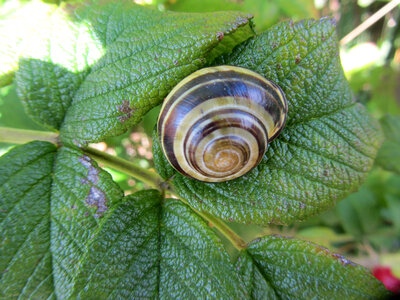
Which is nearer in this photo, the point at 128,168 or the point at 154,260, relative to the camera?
the point at 154,260

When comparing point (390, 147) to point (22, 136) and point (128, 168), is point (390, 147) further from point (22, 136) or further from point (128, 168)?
point (22, 136)

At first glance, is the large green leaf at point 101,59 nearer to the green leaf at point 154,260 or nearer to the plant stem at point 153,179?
the plant stem at point 153,179

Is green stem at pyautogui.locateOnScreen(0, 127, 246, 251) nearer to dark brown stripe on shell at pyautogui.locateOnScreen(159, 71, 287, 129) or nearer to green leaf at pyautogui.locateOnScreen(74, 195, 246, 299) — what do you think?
green leaf at pyautogui.locateOnScreen(74, 195, 246, 299)

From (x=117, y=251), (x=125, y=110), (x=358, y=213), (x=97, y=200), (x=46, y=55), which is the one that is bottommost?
(x=358, y=213)

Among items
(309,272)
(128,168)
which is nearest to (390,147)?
(309,272)

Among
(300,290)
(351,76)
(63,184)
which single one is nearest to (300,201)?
(300,290)

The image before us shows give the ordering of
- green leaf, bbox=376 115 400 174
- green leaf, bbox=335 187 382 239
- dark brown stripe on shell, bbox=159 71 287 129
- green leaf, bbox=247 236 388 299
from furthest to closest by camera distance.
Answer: green leaf, bbox=335 187 382 239, green leaf, bbox=376 115 400 174, green leaf, bbox=247 236 388 299, dark brown stripe on shell, bbox=159 71 287 129

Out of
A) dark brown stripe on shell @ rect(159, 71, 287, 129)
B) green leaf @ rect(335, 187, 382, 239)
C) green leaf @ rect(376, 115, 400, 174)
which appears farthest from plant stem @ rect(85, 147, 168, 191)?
green leaf @ rect(335, 187, 382, 239)
